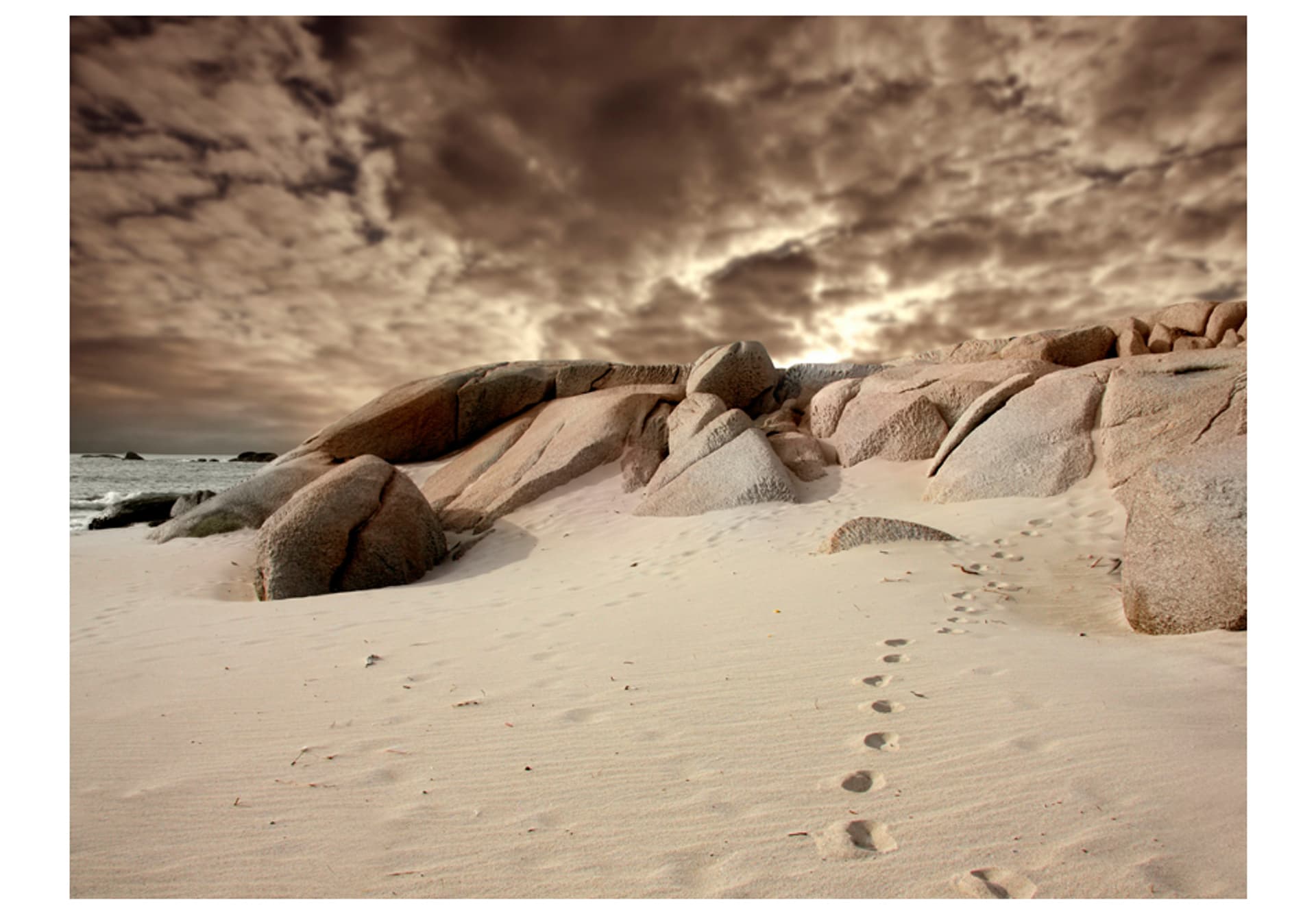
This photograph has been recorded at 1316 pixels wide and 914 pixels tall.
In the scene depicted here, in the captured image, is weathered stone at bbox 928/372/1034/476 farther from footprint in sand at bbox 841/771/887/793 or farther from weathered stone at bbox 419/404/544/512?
weathered stone at bbox 419/404/544/512

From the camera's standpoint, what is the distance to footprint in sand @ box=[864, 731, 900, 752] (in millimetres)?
2818

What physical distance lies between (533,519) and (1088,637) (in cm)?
774

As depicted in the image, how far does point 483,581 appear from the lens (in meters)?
7.69

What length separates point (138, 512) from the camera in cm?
1414

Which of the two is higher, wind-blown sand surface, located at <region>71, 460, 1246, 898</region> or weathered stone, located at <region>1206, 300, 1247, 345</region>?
weathered stone, located at <region>1206, 300, 1247, 345</region>

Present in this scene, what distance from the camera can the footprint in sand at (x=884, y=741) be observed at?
2818 mm

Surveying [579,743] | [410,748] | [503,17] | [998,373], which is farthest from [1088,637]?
[998,373]

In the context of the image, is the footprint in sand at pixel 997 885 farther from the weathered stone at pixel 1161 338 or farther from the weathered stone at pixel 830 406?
the weathered stone at pixel 1161 338

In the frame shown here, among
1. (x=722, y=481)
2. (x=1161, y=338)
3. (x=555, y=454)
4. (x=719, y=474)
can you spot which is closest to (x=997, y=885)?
(x=722, y=481)

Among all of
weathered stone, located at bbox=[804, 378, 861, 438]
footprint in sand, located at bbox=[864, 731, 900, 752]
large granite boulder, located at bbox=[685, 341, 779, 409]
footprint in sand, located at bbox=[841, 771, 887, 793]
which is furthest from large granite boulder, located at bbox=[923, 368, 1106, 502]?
footprint in sand, located at bbox=[841, 771, 887, 793]

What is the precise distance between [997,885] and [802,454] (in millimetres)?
8859

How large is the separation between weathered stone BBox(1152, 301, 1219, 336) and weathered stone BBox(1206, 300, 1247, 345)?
0.35 ft

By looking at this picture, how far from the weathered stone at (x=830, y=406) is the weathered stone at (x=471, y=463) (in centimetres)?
594

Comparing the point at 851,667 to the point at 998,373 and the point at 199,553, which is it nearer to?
the point at 998,373
